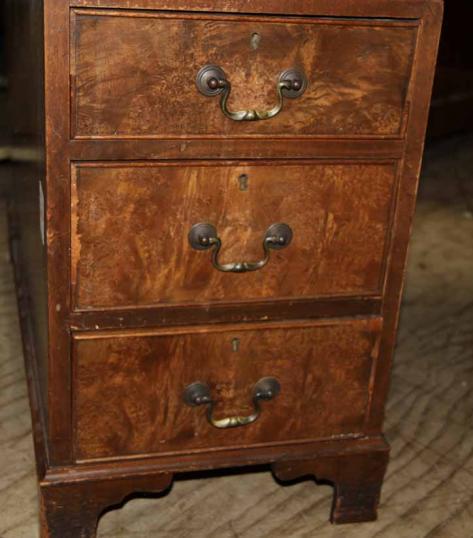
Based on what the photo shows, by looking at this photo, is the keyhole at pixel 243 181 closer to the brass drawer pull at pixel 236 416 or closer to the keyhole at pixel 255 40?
the keyhole at pixel 255 40

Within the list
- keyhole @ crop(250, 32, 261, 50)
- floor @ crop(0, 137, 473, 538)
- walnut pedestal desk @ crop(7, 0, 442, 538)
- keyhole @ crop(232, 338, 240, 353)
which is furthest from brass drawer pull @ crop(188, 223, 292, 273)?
floor @ crop(0, 137, 473, 538)

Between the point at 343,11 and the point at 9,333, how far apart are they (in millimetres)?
1190

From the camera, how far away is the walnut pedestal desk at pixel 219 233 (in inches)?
44.6

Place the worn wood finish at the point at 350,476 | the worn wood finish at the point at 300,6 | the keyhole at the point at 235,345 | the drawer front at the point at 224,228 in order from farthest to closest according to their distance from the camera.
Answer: the worn wood finish at the point at 350,476
the keyhole at the point at 235,345
the drawer front at the point at 224,228
the worn wood finish at the point at 300,6

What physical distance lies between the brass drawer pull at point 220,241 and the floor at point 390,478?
1.51 feet

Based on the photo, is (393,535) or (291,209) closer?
(291,209)

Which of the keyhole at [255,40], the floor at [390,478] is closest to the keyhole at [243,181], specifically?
the keyhole at [255,40]

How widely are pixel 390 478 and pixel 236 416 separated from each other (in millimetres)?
394

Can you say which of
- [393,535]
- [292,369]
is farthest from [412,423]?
[292,369]

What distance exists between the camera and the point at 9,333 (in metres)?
2.04

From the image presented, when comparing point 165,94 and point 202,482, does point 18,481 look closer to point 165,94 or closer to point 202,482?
point 202,482

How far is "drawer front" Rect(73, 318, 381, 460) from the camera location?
1.29m

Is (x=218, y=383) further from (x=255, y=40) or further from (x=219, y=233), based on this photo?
(x=255, y=40)

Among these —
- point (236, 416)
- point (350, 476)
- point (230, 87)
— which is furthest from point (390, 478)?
point (230, 87)
